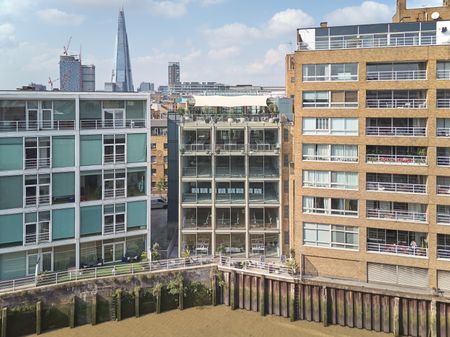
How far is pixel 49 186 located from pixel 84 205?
2962 mm

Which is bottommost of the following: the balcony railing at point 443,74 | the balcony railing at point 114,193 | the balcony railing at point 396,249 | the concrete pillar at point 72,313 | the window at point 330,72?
the concrete pillar at point 72,313

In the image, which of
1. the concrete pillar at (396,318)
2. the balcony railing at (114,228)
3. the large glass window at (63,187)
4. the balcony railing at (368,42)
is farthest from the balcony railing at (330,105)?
the large glass window at (63,187)

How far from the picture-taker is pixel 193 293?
33656 mm

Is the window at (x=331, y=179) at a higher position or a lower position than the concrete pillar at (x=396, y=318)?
higher

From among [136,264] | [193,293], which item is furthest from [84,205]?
[193,293]

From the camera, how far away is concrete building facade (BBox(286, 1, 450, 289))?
3023 cm

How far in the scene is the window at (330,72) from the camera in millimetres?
31984

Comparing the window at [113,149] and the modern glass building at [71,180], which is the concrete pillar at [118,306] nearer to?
the modern glass building at [71,180]

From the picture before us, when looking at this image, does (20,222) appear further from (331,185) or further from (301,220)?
(331,185)

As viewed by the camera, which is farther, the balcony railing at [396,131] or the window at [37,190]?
the window at [37,190]

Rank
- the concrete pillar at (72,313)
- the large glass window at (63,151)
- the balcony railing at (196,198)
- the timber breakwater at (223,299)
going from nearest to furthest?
the timber breakwater at (223,299)
the concrete pillar at (72,313)
the large glass window at (63,151)
the balcony railing at (196,198)

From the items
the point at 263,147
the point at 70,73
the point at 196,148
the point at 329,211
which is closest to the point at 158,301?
the point at 196,148

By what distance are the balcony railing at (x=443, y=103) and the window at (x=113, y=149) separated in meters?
23.3

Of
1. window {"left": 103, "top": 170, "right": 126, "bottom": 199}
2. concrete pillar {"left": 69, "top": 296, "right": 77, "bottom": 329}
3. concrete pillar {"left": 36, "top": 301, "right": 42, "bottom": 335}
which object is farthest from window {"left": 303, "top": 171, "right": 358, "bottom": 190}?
concrete pillar {"left": 36, "top": 301, "right": 42, "bottom": 335}
